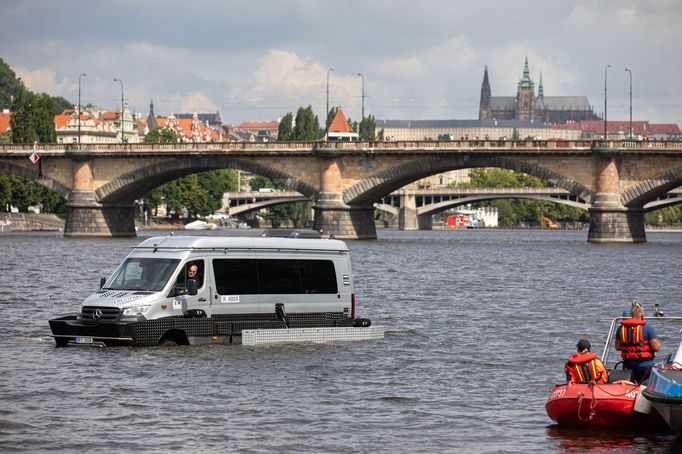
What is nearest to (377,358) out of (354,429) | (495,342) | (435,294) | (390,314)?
(495,342)

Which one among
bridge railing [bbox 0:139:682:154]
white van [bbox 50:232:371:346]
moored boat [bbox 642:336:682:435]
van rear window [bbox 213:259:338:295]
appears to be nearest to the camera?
moored boat [bbox 642:336:682:435]

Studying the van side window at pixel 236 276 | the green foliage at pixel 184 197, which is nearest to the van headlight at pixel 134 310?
the van side window at pixel 236 276

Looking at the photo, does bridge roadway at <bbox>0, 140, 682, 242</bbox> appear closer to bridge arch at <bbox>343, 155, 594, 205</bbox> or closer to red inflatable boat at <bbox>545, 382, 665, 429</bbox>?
bridge arch at <bbox>343, 155, 594, 205</bbox>

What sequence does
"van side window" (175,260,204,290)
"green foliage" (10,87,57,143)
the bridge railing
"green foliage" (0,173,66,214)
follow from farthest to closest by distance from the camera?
"green foliage" (10,87,57,143)
"green foliage" (0,173,66,214)
the bridge railing
"van side window" (175,260,204,290)

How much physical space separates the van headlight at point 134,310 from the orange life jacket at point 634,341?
1117 cm

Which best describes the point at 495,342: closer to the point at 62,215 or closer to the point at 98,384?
the point at 98,384

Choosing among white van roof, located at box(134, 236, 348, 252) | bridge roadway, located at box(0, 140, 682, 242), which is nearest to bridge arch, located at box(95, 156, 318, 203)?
bridge roadway, located at box(0, 140, 682, 242)

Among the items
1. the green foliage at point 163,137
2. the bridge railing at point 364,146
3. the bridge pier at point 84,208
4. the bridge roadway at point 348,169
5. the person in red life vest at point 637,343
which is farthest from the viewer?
the green foliage at point 163,137

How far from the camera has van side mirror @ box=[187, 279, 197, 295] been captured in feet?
102

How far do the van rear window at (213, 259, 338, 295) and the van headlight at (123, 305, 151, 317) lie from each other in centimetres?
207

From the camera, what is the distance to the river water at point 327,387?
74.3ft

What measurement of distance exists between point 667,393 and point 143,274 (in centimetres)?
1404

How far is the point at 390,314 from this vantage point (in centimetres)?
4541

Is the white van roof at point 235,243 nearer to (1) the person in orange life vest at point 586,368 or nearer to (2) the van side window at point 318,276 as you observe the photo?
(2) the van side window at point 318,276
